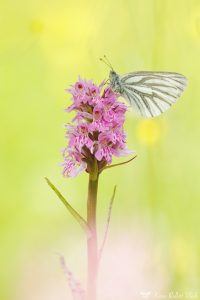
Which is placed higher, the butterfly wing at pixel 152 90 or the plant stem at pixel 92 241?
the butterfly wing at pixel 152 90

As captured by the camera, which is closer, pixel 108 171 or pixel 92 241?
pixel 92 241

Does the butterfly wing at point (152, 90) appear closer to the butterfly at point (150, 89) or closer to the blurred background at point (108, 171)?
the butterfly at point (150, 89)

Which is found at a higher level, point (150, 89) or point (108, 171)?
point (150, 89)

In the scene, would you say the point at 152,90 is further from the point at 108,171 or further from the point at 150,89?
the point at 108,171

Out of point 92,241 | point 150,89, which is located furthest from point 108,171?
point 92,241

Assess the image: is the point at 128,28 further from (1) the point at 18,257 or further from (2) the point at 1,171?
(1) the point at 18,257

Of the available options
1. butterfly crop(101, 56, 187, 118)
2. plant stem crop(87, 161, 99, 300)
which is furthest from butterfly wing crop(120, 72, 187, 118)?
plant stem crop(87, 161, 99, 300)

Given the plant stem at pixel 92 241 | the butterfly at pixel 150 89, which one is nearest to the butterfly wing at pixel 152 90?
the butterfly at pixel 150 89
